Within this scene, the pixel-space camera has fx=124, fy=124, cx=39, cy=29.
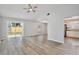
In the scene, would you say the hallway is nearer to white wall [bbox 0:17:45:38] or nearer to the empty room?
the empty room

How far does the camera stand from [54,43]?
2.82 metres

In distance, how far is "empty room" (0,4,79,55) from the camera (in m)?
2.67

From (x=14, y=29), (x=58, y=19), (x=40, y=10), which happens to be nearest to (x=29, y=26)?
(x=14, y=29)

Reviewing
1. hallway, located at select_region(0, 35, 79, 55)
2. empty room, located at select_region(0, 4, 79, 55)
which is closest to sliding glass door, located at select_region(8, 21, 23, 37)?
empty room, located at select_region(0, 4, 79, 55)

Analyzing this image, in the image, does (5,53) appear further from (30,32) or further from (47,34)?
(47,34)

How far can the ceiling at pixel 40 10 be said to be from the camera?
266cm

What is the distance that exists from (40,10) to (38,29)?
45 centimetres

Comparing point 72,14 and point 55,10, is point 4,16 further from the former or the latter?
point 72,14

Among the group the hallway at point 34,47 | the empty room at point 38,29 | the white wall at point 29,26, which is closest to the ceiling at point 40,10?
the empty room at point 38,29

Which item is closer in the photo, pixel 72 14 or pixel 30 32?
pixel 72 14

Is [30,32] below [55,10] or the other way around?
below

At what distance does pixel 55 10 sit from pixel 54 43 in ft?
2.44
